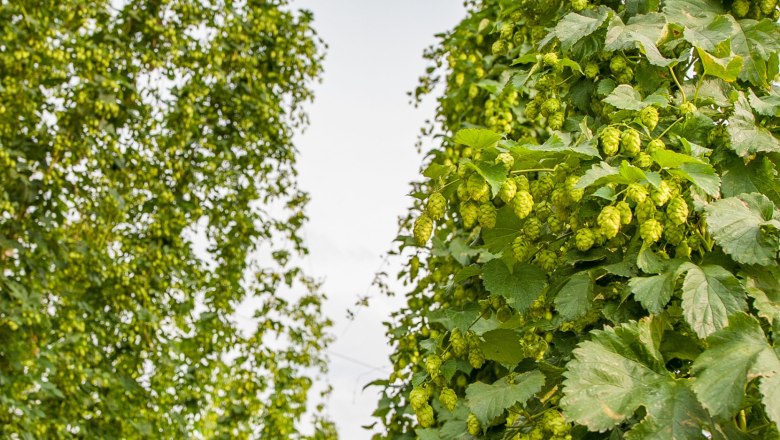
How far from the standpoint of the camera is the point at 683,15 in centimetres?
156

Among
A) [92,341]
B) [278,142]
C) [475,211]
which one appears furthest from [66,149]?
[475,211]

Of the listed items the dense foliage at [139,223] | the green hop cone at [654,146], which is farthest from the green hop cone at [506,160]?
the dense foliage at [139,223]

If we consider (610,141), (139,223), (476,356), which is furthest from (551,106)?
(139,223)

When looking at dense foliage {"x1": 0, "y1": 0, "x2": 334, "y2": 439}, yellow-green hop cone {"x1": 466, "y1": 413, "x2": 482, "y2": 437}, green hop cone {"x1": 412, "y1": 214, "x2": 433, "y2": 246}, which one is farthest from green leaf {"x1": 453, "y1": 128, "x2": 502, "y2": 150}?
dense foliage {"x1": 0, "y1": 0, "x2": 334, "y2": 439}

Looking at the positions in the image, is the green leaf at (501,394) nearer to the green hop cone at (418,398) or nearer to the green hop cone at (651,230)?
the green hop cone at (418,398)

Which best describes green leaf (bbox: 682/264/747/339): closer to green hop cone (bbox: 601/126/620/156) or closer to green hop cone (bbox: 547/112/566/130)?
green hop cone (bbox: 601/126/620/156)

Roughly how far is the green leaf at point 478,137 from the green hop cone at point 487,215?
0.10m

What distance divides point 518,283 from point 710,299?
34cm

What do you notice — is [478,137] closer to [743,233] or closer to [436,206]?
[436,206]

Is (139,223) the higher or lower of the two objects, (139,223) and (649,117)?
the higher

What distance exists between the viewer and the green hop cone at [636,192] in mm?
1242

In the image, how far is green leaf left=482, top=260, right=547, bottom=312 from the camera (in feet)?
4.75

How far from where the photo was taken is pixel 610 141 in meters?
1.33

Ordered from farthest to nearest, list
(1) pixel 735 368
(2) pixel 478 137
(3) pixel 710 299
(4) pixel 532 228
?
1. (4) pixel 532 228
2. (2) pixel 478 137
3. (3) pixel 710 299
4. (1) pixel 735 368
